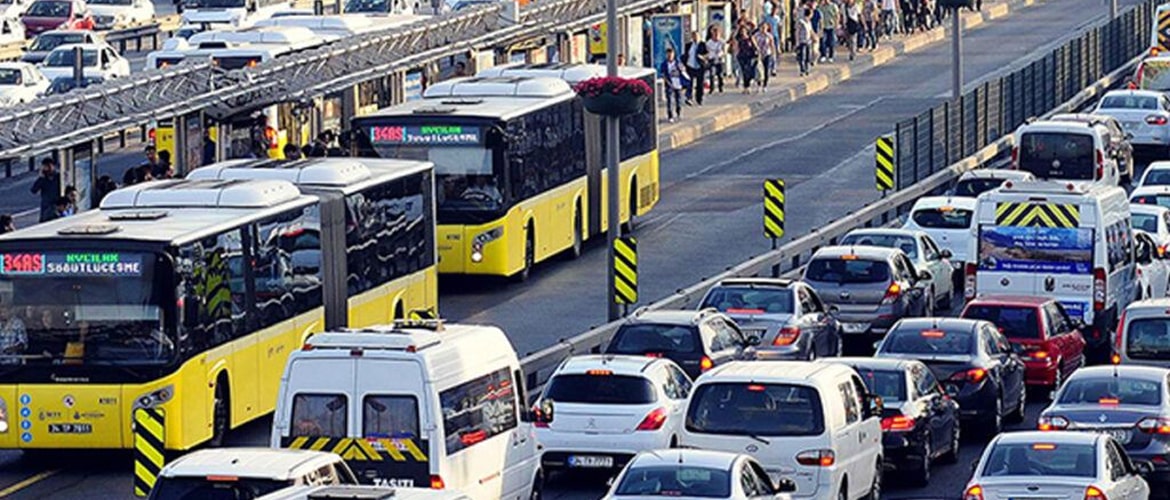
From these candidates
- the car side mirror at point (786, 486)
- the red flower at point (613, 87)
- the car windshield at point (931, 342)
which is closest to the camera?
the car side mirror at point (786, 486)

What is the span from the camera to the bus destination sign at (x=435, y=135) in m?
41.1

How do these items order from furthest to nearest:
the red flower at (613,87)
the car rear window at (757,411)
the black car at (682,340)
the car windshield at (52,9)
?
the car windshield at (52,9) → the red flower at (613,87) → the black car at (682,340) → the car rear window at (757,411)

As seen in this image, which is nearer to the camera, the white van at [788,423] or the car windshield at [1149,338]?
the white van at [788,423]

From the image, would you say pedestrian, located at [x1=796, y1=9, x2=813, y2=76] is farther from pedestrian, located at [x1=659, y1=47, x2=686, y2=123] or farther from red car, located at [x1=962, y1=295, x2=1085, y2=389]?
red car, located at [x1=962, y1=295, x2=1085, y2=389]

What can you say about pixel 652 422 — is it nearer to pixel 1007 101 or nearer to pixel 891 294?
pixel 891 294

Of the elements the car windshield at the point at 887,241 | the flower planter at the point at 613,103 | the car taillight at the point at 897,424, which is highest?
the flower planter at the point at 613,103

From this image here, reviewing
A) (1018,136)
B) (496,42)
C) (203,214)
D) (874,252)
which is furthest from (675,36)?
(203,214)

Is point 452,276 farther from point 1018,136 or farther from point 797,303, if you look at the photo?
point 1018,136

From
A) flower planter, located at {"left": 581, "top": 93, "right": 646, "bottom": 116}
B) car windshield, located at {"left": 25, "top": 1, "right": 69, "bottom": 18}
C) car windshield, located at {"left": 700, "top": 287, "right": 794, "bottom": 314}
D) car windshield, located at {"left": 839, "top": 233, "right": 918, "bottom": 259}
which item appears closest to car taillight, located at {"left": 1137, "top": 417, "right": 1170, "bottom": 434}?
car windshield, located at {"left": 700, "top": 287, "right": 794, "bottom": 314}

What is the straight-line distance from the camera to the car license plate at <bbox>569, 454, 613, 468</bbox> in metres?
27.4

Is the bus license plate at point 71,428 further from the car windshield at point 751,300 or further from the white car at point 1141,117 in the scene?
the white car at point 1141,117

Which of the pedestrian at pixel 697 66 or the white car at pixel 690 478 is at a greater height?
the white car at pixel 690 478

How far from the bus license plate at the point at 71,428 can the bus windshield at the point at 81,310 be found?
604mm

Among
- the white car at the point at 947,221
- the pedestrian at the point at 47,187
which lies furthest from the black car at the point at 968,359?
the pedestrian at the point at 47,187
